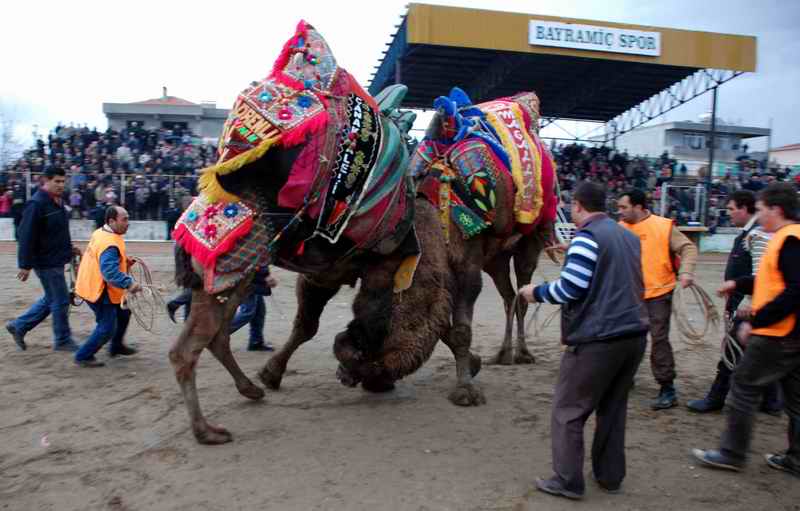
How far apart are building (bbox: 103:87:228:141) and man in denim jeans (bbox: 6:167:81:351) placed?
28.0 metres

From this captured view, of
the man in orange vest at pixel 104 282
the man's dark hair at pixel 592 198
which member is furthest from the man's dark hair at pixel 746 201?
the man in orange vest at pixel 104 282

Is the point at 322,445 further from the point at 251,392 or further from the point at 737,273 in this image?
the point at 737,273

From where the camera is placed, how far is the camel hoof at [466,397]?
16.4 feet

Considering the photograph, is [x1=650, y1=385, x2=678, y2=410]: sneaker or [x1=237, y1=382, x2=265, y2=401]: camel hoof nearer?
[x1=237, y1=382, x2=265, y2=401]: camel hoof

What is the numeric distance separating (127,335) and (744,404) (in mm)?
6491

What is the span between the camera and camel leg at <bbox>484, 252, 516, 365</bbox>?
6.45 meters

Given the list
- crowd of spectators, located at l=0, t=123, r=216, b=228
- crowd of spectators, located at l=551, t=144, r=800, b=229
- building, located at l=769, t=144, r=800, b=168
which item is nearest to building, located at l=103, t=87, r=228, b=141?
crowd of spectators, located at l=0, t=123, r=216, b=228

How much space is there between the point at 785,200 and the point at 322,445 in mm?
3378

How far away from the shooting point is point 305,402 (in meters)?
5.01

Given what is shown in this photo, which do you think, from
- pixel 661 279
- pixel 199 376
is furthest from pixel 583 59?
pixel 199 376

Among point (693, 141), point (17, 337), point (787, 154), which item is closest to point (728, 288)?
point (17, 337)

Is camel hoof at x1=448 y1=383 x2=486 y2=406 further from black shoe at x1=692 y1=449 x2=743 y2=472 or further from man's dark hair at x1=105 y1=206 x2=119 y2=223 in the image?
man's dark hair at x1=105 y1=206 x2=119 y2=223

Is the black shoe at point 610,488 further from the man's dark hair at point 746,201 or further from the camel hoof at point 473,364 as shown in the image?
the man's dark hair at point 746,201

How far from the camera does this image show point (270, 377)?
17.2 feet
